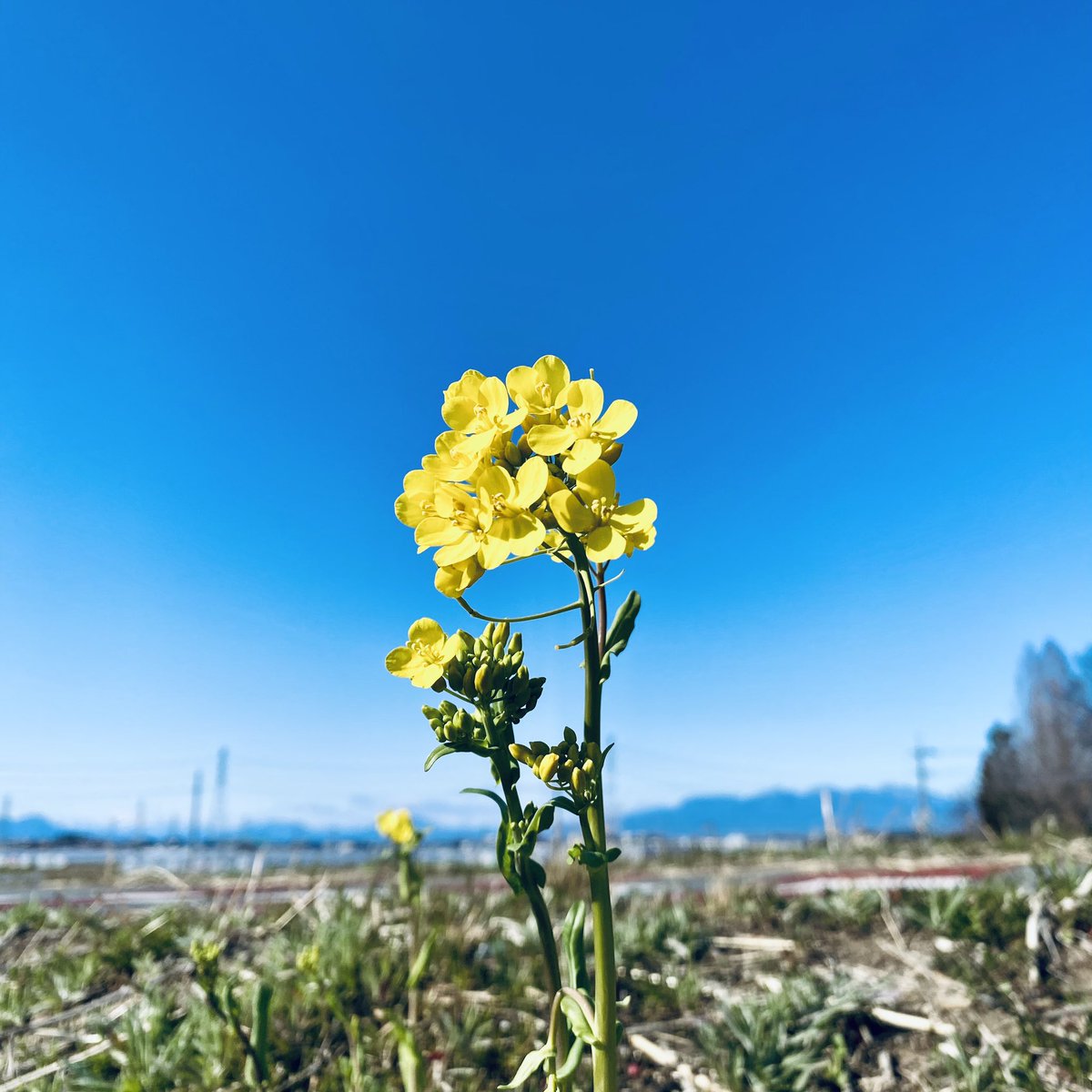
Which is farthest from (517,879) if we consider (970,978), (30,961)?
(30,961)

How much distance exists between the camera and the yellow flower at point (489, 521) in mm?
1500

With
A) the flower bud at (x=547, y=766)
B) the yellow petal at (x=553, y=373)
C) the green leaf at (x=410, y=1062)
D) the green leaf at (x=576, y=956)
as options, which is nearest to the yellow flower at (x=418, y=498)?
the yellow petal at (x=553, y=373)

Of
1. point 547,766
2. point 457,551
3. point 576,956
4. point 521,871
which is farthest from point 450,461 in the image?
point 576,956

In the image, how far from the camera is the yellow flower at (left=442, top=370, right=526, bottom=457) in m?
1.62

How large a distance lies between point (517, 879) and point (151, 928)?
3.22m

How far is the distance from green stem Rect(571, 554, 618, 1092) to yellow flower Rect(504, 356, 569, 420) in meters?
0.30

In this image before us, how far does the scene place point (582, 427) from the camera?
162 cm

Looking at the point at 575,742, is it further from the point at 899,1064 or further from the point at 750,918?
the point at 750,918

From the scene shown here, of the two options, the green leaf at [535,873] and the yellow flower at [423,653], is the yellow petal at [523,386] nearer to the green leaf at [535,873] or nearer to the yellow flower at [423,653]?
the yellow flower at [423,653]

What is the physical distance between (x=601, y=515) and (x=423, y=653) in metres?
0.48

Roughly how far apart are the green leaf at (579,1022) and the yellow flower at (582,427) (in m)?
1.01

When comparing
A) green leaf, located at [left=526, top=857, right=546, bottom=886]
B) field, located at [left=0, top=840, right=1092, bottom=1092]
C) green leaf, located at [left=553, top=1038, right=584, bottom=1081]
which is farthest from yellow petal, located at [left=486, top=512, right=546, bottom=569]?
field, located at [left=0, top=840, right=1092, bottom=1092]

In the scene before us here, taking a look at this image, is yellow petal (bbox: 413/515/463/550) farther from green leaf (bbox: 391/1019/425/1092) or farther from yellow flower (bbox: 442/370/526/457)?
green leaf (bbox: 391/1019/425/1092)

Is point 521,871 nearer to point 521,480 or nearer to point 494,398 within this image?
point 521,480
